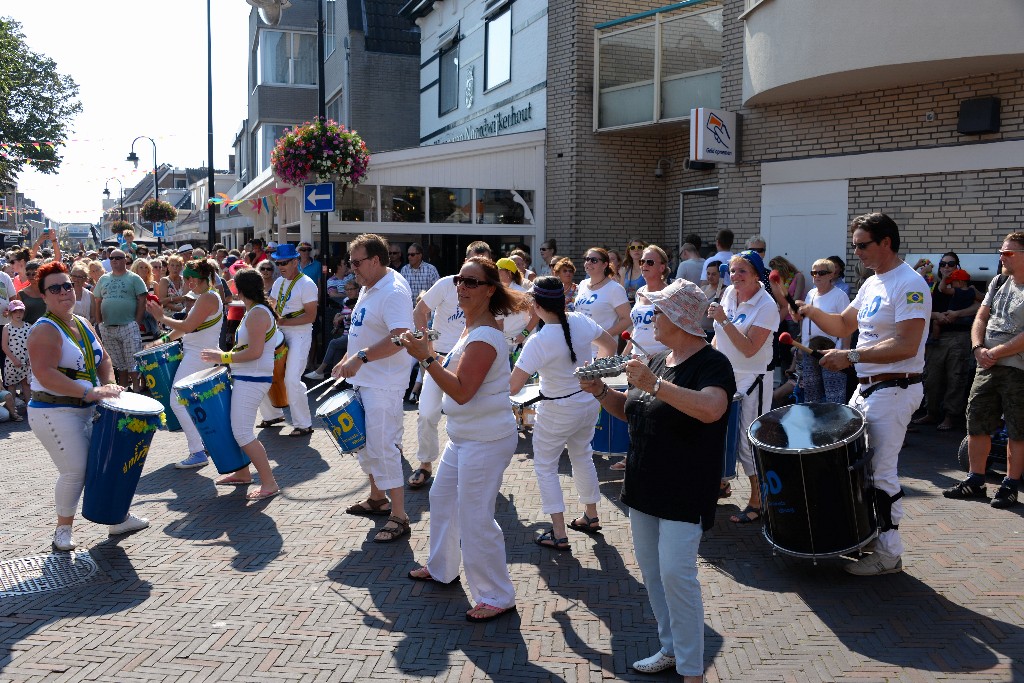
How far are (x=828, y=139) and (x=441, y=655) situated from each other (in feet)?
33.2

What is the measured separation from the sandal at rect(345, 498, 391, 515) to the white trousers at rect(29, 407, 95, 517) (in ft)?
6.07

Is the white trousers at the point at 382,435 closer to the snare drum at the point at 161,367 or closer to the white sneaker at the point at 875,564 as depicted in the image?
the white sneaker at the point at 875,564

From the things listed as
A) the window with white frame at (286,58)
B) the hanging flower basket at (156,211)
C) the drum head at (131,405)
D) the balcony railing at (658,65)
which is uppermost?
the window with white frame at (286,58)

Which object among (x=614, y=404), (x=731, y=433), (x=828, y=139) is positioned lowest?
(x=731, y=433)

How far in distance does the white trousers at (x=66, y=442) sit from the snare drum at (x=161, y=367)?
2.45 m

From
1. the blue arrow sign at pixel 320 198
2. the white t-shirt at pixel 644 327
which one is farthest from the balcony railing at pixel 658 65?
the white t-shirt at pixel 644 327

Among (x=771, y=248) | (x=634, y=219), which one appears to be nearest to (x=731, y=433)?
(x=771, y=248)

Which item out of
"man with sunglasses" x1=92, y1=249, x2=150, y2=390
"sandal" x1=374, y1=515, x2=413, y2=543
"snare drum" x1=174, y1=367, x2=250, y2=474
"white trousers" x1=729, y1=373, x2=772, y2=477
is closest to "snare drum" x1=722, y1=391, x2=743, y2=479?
"white trousers" x1=729, y1=373, x2=772, y2=477

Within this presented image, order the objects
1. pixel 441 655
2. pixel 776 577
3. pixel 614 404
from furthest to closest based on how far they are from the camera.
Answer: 1. pixel 776 577
2. pixel 441 655
3. pixel 614 404

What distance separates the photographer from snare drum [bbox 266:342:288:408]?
351 inches

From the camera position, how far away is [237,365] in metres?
7.08

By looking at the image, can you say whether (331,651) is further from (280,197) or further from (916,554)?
(280,197)

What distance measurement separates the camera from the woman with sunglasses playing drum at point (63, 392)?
556 centimetres

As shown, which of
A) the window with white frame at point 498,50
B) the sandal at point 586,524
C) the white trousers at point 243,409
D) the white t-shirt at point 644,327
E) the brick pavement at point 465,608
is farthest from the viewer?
the window with white frame at point 498,50
